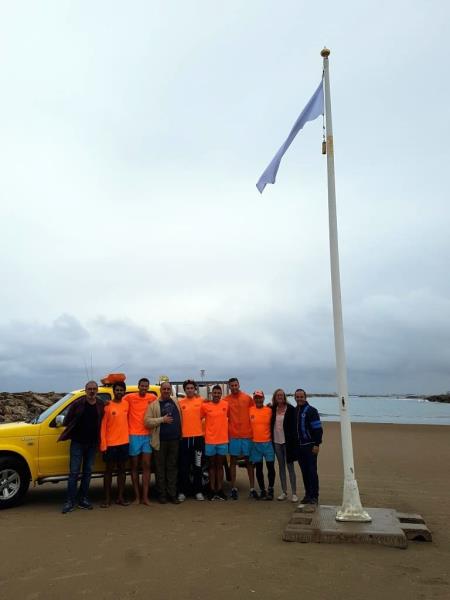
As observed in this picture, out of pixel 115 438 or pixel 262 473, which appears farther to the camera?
pixel 262 473

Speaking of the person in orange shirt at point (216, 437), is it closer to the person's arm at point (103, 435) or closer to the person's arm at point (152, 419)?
the person's arm at point (152, 419)

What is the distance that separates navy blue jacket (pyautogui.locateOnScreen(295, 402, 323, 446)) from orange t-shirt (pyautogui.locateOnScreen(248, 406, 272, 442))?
62 centimetres

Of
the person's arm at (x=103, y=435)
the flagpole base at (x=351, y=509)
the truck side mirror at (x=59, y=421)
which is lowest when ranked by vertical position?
the flagpole base at (x=351, y=509)

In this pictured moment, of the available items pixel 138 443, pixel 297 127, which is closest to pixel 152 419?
pixel 138 443

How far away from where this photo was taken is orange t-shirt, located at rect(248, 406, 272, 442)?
9070 mm

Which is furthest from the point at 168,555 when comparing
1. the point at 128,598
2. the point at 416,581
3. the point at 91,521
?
the point at 416,581

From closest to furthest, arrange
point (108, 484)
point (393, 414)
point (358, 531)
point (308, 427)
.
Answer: point (358, 531) < point (308, 427) < point (108, 484) < point (393, 414)

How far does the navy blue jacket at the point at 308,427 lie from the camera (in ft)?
27.8

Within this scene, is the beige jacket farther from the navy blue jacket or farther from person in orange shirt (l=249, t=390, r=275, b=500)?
the navy blue jacket

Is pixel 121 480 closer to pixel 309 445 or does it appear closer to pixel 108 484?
pixel 108 484

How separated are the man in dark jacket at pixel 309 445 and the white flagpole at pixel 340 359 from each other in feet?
3.14

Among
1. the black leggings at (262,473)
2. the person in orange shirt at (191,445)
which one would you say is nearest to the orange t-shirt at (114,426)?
the person in orange shirt at (191,445)

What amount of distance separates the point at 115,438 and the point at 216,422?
1.69 metres

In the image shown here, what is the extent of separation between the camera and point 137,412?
8.98 meters
